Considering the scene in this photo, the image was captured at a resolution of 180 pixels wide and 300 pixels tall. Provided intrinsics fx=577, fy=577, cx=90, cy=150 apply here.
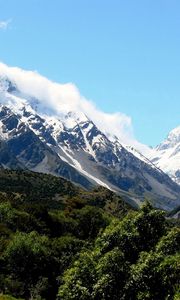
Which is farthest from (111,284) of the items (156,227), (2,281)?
(2,281)

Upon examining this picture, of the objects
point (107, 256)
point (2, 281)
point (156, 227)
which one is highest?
point (156, 227)

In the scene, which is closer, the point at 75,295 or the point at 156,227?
the point at 75,295

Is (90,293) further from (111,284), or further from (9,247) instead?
(9,247)

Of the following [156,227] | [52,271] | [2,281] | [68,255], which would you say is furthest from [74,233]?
[156,227]

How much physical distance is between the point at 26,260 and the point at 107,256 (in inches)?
2572

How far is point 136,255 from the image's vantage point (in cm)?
5259

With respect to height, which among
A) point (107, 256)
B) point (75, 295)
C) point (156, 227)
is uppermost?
point (156, 227)

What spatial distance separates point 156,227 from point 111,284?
8324 millimetres

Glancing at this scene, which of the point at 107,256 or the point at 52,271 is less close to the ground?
the point at 107,256

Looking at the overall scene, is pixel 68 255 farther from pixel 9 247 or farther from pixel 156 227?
pixel 156 227

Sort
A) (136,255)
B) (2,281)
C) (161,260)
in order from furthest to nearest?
(2,281)
(136,255)
(161,260)

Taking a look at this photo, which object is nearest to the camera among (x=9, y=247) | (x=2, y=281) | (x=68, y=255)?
(x=2, y=281)

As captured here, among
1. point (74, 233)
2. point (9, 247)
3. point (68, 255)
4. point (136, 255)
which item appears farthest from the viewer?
point (74, 233)

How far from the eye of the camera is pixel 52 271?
385 feet
